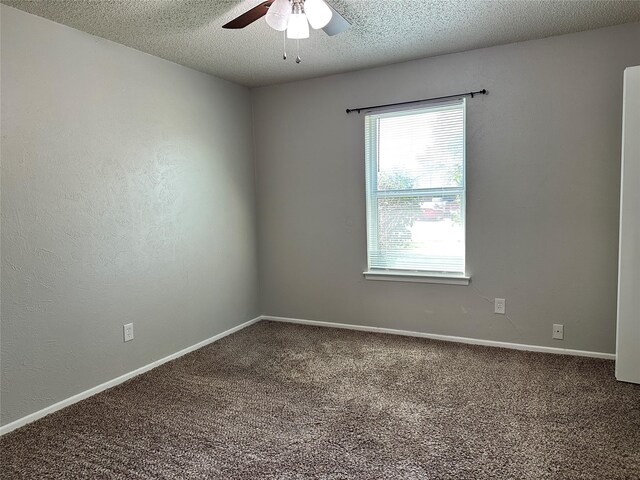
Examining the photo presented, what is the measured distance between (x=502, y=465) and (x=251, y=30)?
2.91 meters

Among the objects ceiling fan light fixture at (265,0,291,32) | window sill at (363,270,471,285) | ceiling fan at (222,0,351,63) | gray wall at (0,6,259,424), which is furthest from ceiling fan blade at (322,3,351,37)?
window sill at (363,270,471,285)

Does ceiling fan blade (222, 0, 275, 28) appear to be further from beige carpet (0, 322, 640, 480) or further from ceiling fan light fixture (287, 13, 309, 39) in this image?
beige carpet (0, 322, 640, 480)

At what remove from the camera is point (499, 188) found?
11.6 ft

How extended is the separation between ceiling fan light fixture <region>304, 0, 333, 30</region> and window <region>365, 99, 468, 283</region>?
5.66 ft

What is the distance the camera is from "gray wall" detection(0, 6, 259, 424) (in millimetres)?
2582

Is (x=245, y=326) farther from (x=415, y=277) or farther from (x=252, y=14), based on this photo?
(x=252, y=14)

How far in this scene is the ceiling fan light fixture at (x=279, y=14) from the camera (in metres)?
2.20

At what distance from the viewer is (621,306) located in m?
2.88

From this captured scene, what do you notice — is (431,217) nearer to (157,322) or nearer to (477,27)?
(477,27)

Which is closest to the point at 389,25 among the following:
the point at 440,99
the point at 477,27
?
the point at 477,27

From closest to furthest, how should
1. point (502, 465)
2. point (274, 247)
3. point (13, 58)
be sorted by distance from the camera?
point (502, 465)
point (13, 58)
point (274, 247)

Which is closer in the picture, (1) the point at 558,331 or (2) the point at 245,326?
(1) the point at 558,331

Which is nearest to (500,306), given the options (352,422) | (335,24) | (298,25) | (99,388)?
(352,422)

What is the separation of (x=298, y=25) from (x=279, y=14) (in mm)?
152
